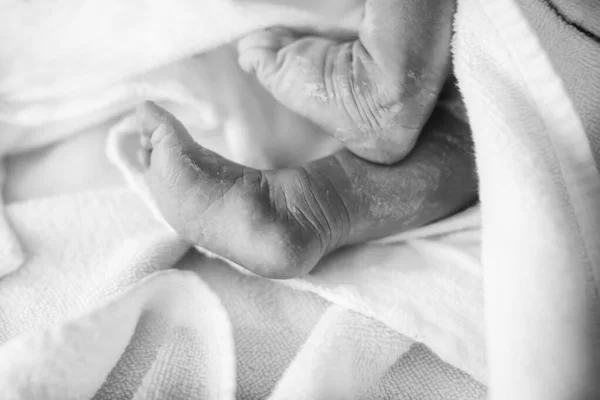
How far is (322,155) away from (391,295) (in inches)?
8.3

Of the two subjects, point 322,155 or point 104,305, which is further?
point 322,155

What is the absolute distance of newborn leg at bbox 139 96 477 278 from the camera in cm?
51

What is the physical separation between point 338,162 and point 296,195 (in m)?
0.07

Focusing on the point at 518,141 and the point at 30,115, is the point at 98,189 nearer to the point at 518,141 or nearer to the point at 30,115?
the point at 30,115

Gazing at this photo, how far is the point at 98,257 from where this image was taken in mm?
559

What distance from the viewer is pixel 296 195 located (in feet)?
1.78

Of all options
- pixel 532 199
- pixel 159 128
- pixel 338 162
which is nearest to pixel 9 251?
pixel 159 128

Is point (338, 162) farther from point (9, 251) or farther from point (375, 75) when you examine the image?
point (9, 251)

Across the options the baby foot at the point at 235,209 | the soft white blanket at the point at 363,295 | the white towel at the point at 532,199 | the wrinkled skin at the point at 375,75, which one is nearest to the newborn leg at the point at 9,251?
the soft white blanket at the point at 363,295

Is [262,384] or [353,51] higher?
[353,51]

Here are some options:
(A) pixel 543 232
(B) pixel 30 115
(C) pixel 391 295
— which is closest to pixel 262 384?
(C) pixel 391 295

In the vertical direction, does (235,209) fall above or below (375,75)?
below

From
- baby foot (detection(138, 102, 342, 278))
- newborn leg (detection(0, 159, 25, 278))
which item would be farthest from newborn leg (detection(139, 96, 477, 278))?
newborn leg (detection(0, 159, 25, 278))

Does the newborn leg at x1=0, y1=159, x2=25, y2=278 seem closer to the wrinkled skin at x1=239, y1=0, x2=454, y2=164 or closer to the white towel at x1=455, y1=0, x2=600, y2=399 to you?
the wrinkled skin at x1=239, y1=0, x2=454, y2=164
